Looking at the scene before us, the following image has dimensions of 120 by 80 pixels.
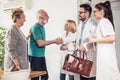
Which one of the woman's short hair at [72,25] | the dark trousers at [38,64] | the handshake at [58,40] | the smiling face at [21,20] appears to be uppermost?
the smiling face at [21,20]

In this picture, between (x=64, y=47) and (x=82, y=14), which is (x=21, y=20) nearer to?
(x=64, y=47)

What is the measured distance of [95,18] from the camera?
2807mm

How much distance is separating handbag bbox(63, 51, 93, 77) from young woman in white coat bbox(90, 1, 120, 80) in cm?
16

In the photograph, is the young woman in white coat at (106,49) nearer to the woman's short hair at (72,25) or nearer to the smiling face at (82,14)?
the smiling face at (82,14)

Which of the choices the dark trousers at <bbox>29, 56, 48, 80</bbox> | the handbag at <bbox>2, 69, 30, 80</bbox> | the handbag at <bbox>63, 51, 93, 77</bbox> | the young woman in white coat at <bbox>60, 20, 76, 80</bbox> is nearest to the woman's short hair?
the young woman in white coat at <bbox>60, 20, 76, 80</bbox>

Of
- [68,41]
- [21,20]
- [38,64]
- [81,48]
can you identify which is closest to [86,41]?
[81,48]

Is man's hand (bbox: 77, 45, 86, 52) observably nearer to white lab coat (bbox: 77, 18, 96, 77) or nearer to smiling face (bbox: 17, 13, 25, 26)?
white lab coat (bbox: 77, 18, 96, 77)

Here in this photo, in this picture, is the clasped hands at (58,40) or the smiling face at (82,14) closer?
the smiling face at (82,14)

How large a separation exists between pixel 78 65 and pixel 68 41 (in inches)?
17.8

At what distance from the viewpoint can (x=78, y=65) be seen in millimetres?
2695

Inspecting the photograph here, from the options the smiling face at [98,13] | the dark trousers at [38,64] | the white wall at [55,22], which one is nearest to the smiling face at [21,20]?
the white wall at [55,22]

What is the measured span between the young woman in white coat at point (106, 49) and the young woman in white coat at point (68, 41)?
460 millimetres

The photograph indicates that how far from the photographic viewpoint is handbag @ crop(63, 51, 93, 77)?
267 cm

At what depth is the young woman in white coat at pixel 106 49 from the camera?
2.46m
